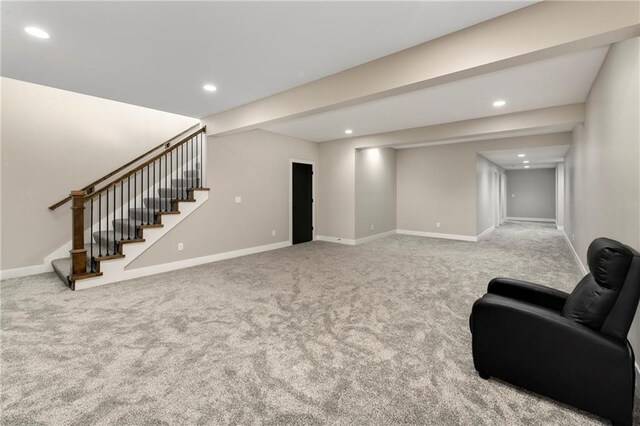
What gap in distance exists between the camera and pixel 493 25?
2.30 metres

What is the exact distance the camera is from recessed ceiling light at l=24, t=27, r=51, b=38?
95.9 inches

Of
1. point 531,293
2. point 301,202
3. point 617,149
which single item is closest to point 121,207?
point 301,202

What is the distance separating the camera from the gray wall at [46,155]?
4137 millimetres

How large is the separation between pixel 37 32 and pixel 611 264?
456 centimetres

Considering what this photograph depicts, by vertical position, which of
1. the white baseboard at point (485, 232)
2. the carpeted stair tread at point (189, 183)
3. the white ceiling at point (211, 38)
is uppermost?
the white ceiling at point (211, 38)

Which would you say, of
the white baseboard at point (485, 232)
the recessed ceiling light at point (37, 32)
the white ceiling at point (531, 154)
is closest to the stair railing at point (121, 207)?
the recessed ceiling light at point (37, 32)

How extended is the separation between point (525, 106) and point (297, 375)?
16.8 ft

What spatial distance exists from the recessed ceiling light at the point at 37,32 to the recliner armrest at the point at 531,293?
4404 mm

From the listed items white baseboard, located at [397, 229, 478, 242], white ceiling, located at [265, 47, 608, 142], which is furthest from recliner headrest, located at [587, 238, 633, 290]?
white baseboard, located at [397, 229, 478, 242]

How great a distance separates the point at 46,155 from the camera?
4422mm

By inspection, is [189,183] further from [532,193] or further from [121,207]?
[532,193]

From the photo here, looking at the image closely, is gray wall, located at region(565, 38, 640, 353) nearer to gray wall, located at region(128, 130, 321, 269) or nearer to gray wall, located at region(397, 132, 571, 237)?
gray wall, located at region(397, 132, 571, 237)

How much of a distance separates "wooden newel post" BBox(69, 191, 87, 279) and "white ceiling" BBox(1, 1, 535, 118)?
1.47 metres

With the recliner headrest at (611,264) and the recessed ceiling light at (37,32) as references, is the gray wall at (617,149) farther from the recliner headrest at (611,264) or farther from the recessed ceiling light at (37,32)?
the recessed ceiling light at (37,32)
